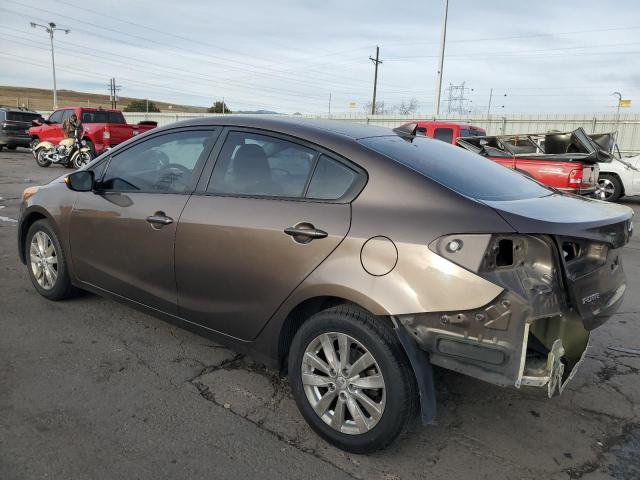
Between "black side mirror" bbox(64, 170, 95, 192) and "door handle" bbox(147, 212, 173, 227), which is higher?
"black side mirror" bbox(64, 170, 95, 192)

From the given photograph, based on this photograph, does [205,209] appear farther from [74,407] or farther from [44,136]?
[44,136]

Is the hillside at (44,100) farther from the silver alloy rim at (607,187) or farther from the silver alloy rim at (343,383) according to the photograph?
the silver alloy rim at (343,383)

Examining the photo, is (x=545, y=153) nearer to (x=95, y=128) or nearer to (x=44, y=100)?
(x=95, y=128)

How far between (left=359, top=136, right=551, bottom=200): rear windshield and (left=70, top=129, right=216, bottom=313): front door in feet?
3.89

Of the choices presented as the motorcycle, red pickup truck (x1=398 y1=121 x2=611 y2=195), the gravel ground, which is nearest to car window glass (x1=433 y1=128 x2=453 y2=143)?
red pickup truck (x1=398 y1=121 x2=611 y2=195)

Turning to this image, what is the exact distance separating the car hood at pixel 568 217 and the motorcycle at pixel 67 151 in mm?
16108

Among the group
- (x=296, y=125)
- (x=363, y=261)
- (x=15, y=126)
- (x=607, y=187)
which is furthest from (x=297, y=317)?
(x=15, y=126)

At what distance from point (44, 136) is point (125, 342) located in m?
18.2

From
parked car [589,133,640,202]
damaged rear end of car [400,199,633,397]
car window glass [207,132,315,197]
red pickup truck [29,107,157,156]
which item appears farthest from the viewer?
red pickup truck [29,107,157,156]

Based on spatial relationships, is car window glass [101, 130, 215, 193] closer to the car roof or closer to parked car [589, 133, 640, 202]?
the car roof

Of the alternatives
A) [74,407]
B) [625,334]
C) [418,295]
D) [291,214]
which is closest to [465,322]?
[418,295]

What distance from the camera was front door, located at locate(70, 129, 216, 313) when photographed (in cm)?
330

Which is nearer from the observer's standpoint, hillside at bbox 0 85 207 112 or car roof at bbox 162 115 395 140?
car roof at bbox 162 115 395 140

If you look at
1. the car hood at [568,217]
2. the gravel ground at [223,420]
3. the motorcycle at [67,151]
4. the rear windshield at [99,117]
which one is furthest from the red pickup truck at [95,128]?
the car hood at [568,217]
